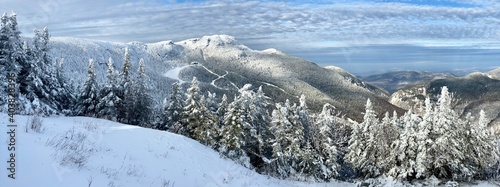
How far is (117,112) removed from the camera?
37688mm

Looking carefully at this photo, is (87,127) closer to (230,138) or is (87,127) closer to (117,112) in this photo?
(230,138)

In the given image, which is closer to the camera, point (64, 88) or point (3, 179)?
point (3, 179)

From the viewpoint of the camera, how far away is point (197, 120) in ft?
109

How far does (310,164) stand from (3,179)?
99.2ft

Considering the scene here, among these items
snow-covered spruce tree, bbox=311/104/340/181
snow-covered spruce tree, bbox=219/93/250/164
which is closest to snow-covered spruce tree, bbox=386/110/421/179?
snow-covered spruce tree, bbox=311/104/340/181

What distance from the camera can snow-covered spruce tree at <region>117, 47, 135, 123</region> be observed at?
38438 millimetres

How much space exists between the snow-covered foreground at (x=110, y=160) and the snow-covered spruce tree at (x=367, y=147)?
25.1 metres

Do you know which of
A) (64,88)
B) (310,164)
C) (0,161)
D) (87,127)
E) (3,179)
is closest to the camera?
(3,179)

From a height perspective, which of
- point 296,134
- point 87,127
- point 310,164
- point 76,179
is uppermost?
point 76,179

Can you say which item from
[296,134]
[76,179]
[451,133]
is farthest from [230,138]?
[76,179]

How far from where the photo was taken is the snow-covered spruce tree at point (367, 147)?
36688mm

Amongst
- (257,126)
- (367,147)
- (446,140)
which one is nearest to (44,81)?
(257,126)

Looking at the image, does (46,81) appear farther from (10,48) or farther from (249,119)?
(249,119)

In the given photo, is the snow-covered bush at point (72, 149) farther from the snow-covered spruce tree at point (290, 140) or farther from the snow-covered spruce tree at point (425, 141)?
the snow-covered spruce tree at point (425, 141)
